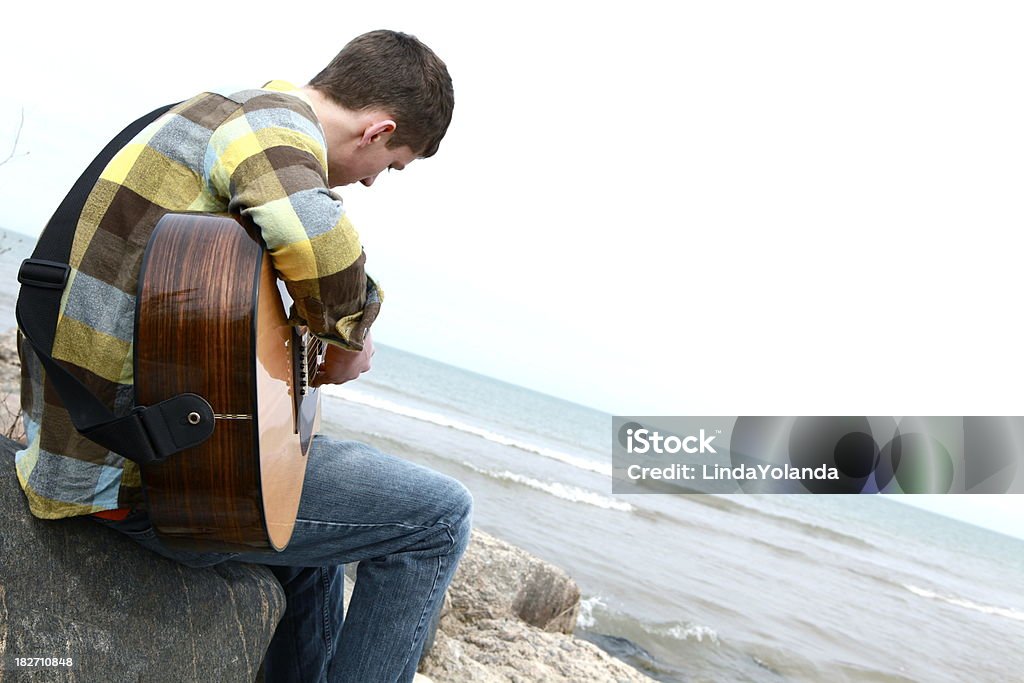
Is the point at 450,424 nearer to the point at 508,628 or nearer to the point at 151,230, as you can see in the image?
the point at 508,628

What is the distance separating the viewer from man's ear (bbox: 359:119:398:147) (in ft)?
5.83

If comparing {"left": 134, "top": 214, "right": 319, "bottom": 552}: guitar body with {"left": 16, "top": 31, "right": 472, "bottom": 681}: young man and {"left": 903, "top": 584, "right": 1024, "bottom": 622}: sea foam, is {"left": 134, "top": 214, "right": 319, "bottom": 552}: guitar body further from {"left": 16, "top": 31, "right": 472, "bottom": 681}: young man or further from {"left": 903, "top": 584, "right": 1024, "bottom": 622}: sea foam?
{"left": 903, "top": 584, "right": 1024, "bottom": 622}: sea foam

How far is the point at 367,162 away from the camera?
1863 millimetres

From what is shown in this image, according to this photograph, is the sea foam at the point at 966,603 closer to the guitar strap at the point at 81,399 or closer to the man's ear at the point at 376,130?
the man's ear at the point at 376,130

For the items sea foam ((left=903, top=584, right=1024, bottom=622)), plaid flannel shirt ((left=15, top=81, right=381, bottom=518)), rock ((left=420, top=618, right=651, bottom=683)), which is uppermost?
plaid flannel shirt ((left=15, top=81, right=381, bottom=518))

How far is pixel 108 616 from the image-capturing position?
5.62 feet

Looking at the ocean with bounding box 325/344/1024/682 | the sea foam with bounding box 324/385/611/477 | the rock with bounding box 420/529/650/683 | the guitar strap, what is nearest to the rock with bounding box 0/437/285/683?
the guitar strap

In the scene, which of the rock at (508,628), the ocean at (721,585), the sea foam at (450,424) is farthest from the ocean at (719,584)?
the sea foam at (450,424)

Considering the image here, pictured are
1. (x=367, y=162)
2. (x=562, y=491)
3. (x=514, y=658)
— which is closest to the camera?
(x=367, y=162)

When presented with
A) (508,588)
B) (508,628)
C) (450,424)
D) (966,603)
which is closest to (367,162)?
(508,628)

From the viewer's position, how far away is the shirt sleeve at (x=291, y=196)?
1438 mm

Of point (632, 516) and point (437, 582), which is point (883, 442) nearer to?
point (632, 516)

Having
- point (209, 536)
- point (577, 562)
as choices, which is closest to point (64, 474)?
point (209, 536)

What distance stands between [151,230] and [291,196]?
298mm
